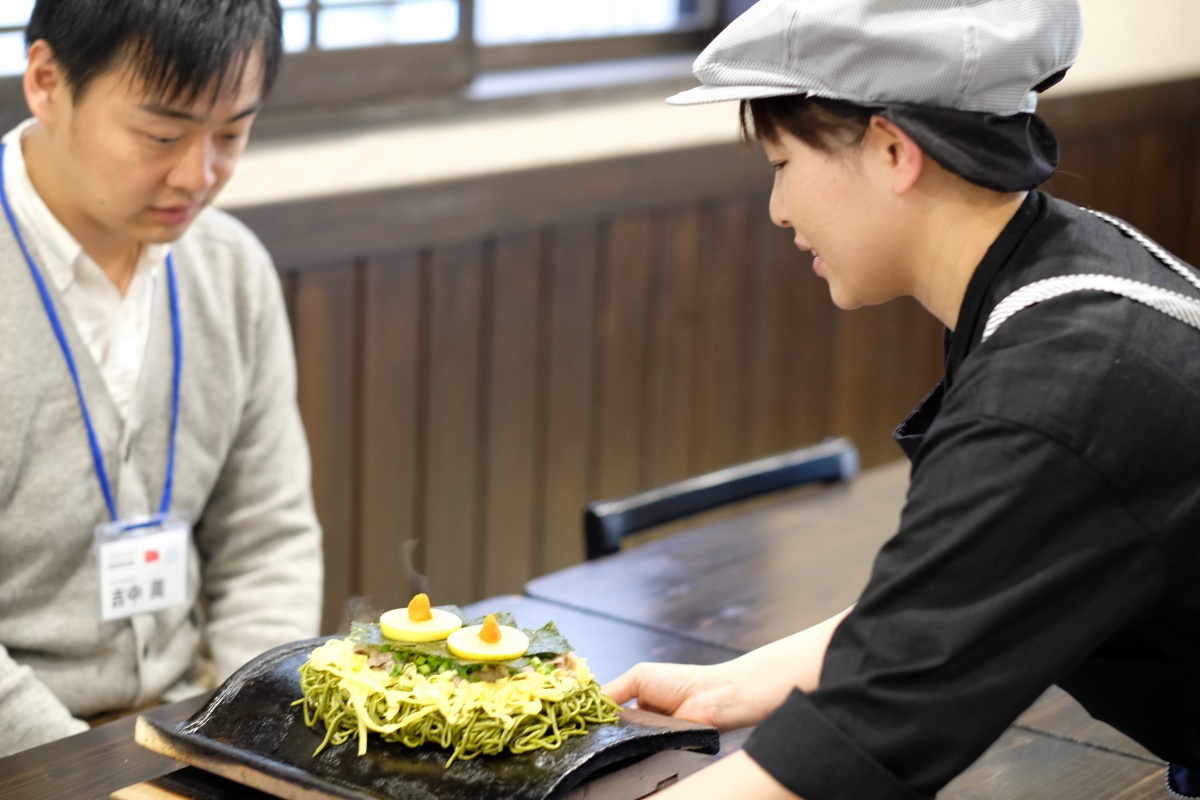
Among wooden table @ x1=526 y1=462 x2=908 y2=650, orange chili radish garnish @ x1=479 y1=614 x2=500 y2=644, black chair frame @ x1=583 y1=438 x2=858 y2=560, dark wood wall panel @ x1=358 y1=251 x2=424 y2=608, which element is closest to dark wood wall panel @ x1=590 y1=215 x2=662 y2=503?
dark wood wall panel @ x1=358 y1=251 x2=424 y2=608

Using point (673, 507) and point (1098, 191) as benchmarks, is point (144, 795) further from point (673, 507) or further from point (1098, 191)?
point (1098, 191)

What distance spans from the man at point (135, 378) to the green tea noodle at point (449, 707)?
0.61 metres

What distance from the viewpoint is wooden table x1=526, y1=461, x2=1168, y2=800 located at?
1.48 meters

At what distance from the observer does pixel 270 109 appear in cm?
283

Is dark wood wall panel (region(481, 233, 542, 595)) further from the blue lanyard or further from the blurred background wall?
the blue lanyard

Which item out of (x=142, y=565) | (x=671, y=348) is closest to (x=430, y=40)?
(x=671, y=348)

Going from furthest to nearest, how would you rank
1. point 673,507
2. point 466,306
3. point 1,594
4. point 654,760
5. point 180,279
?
point 466,306 → point 673,507 → point 180,279 → point 1,594 → point 654,760

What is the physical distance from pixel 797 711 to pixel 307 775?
41 cm

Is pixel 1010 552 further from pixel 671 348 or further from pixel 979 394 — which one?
pixel 671 348

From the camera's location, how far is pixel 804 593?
198cm

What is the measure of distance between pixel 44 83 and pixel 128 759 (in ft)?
2.87

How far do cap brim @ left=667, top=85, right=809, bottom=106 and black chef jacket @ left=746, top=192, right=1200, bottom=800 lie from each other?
257mm

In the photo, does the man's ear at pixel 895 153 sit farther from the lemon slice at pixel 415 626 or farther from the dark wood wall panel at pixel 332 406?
the dark wood wall panel at pixel 332 406

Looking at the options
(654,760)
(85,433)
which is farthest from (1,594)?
(654,760)
